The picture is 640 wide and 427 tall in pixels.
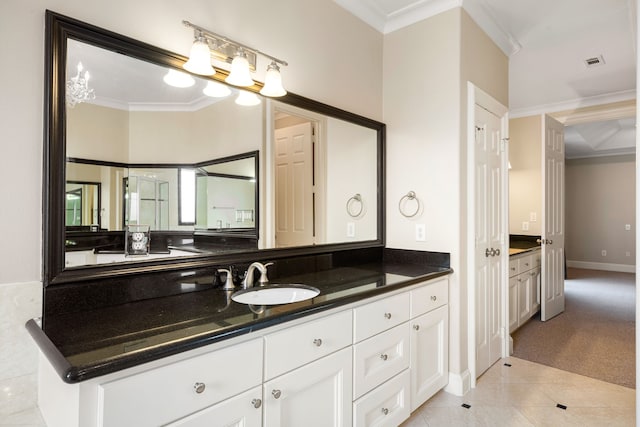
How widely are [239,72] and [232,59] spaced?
0.41 feet

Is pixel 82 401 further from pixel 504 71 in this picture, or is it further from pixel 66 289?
pixel 504 71

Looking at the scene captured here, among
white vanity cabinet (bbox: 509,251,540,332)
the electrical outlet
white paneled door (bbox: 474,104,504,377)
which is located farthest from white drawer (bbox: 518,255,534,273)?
the electrical outlet

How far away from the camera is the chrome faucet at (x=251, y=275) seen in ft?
5.66

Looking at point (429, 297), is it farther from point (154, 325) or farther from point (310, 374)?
point (154, 325)

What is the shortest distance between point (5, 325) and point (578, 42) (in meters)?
3.99

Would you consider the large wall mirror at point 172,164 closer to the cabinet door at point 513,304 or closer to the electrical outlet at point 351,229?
the electrical outlet at point 351,229

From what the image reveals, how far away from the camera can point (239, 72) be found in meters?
1.65

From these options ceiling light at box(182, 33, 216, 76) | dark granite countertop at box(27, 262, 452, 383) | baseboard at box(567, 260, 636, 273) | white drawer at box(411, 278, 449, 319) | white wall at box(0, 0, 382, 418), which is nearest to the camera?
dark granite countertop at box(27, 262, 452, 383)

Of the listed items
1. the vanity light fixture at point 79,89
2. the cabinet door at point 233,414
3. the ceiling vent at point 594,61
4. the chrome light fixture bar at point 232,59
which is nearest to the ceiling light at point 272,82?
the chrome light fixture bar at point 232,59

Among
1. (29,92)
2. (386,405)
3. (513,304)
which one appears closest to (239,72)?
(29,92)

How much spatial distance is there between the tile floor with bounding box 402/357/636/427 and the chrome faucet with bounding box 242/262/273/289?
1.13 metres

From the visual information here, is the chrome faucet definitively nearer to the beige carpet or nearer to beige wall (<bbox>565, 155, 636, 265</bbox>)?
the beige carpet

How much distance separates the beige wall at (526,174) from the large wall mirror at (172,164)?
3.16m

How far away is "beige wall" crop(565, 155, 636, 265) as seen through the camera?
7227mm
